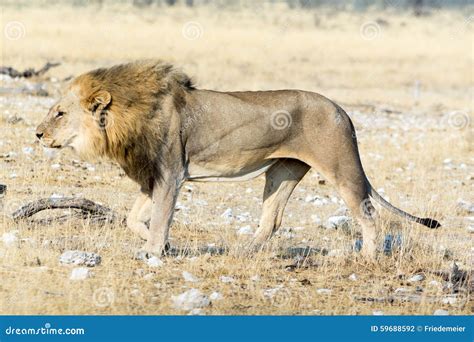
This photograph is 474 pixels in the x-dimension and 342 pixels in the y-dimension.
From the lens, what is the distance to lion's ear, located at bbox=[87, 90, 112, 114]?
299 inches

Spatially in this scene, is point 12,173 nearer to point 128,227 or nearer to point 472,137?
point 128,227

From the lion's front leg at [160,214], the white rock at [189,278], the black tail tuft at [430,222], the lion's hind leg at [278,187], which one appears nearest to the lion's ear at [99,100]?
the lion's front leg at [160,214]

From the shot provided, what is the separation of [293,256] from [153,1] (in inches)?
2233

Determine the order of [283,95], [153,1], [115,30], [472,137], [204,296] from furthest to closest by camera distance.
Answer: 1. [153,1]
2. [115,30]
3. [472,137]
4. [283,95]
5. [204,296]

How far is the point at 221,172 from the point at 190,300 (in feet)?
6.13

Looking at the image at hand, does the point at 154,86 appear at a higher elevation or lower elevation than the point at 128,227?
higher

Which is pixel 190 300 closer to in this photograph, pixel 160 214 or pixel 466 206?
pixel 160 214

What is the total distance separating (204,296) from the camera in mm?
6438

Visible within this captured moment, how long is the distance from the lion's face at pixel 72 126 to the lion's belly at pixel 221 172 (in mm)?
802

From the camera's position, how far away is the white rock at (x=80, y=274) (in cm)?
684

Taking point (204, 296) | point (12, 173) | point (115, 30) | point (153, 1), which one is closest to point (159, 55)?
point (115, 30)

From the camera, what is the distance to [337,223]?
9.47m

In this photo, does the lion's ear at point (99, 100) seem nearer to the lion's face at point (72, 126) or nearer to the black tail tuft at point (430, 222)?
the lion's face at point (72, 126)

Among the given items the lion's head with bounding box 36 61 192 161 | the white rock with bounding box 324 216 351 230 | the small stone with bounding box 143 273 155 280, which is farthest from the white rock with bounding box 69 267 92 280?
the white rock with bounding box 324 216 351 230
